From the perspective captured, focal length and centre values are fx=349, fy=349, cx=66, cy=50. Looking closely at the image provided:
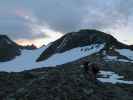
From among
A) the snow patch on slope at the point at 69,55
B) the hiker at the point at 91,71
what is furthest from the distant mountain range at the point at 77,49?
the hiker at the point at 91,71

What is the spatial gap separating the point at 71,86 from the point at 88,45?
389 feet

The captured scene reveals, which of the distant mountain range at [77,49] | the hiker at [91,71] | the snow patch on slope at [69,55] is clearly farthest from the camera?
the snow patch on slope at [69,55]

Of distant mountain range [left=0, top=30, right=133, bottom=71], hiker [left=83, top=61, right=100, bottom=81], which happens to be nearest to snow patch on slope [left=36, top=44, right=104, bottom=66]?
distant mountain range [left=0, top=30, right=133, bottom=71]

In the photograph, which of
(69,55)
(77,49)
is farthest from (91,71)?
(77,49)

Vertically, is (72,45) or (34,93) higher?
(72,45)

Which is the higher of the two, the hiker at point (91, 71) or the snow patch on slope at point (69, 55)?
the snow patch on slope at point (69, 55)

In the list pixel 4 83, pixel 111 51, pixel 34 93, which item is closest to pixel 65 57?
pixel 111 51

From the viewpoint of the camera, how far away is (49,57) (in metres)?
160

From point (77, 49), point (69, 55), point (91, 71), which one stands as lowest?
point (91, 71)

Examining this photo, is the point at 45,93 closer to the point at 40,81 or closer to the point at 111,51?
the point at 40,81

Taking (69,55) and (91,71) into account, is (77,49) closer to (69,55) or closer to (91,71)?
(69,55)

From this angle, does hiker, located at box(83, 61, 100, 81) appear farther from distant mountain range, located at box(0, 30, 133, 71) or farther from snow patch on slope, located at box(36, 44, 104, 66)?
snow patch on slope, located at box(36, 44, 104, 66)

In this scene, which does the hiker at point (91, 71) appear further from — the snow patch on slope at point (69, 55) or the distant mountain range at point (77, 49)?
the snow patch on slope at point (69, 55)

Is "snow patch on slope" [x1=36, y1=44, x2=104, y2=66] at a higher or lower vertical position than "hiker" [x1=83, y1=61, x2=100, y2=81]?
higher
